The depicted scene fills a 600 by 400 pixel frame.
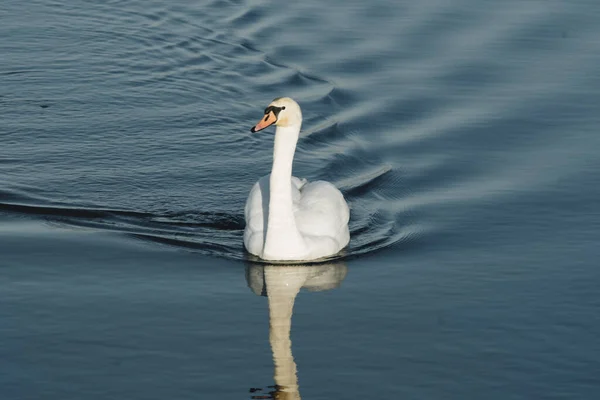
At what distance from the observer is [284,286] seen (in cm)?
1487

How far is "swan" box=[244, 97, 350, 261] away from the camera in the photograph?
1525 cm

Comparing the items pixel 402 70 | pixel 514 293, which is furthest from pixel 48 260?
pixel 402 70

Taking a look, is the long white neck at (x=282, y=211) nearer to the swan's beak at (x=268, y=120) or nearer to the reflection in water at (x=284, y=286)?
the reflection in water at (x=284, y=286)

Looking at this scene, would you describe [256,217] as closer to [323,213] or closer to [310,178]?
[323,213]

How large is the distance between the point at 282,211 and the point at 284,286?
1.01 metres

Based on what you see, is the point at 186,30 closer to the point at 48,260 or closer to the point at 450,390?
the point at 48,260

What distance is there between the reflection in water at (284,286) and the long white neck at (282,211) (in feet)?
0.65

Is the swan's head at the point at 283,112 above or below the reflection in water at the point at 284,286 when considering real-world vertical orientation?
above

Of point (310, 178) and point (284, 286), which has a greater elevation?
point (310, 178)

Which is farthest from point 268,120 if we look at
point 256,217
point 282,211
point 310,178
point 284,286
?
point 310,178

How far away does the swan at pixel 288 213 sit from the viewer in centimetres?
1525

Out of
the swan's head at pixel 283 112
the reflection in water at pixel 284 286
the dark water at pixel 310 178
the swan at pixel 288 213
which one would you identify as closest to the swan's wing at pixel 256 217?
the swan at pixel 288 213

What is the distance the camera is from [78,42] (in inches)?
1014

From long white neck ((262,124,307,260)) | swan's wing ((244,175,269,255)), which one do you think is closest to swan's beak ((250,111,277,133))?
long white neck ((262,124,307,260))
